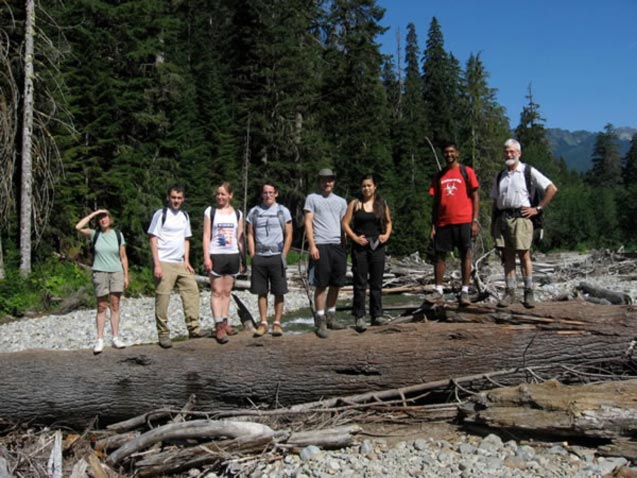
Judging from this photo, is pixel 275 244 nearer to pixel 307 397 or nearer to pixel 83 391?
pixel 307 397

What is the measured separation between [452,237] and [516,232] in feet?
2.48

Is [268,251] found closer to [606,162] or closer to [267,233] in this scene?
[267,233]

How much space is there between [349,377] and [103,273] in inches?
131

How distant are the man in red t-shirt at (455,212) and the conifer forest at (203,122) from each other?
28.9 feet

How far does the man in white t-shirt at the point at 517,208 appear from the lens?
6.46 meters

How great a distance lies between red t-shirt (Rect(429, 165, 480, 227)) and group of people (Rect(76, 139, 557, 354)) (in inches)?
0.5

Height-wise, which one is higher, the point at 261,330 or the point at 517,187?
the point at 517,187

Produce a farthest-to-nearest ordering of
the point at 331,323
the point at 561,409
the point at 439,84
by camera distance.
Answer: the point at 439,84 < the point at 331,323 < the point at 561,409

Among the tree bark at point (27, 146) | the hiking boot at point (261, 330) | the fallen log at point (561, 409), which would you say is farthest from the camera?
the tree bark at point (27, 146)

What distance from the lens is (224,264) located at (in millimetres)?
6660

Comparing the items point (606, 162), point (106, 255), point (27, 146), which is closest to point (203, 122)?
point (27, 146)

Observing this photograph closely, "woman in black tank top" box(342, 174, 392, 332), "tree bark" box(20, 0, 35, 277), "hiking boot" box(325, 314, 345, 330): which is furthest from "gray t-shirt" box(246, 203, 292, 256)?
"tree bark" box(20, 0, 35, 277)

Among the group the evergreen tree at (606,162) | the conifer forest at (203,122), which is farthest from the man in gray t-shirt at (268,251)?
the evergreen tree at (606,162)

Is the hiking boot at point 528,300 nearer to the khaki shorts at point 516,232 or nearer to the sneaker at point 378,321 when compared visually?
the khaki shorts at point 516,232
